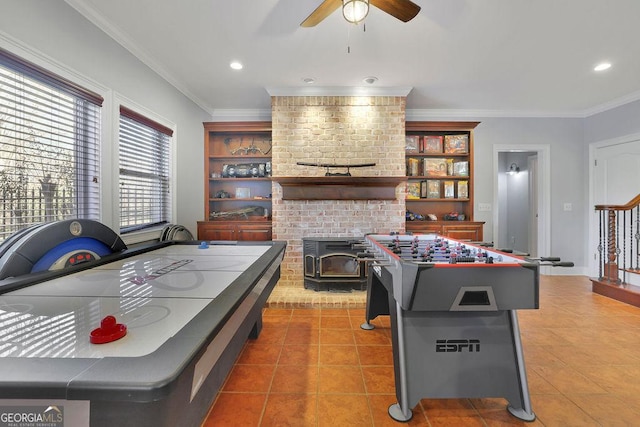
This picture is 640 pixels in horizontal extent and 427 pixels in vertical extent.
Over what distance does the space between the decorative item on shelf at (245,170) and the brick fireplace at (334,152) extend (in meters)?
0.60

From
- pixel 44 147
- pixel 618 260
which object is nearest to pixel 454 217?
pixel 618 260

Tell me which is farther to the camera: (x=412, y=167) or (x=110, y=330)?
(x=412, y=167)

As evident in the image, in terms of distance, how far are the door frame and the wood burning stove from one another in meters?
2.46

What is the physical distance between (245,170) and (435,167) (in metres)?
2.86

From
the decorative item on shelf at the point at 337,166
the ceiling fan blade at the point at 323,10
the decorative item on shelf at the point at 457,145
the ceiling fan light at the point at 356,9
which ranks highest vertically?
the ceiling fan blade at the point at 323,10

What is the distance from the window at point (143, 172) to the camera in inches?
105

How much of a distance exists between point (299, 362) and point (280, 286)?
1.68 meters

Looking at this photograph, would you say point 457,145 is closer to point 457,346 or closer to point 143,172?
point 457,346

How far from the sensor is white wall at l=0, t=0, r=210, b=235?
1.74 meters

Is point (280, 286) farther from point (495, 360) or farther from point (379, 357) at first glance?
point (495, 360)

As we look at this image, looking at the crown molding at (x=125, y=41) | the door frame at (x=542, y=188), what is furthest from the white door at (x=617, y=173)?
the crown molding at (x=125, y=41)

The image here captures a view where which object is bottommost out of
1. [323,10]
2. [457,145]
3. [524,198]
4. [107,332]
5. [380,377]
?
[380,377]

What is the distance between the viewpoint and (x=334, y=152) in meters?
3.70

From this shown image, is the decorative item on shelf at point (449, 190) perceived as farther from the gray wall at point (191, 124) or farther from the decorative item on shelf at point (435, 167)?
the gray wall at point (191, 124)
